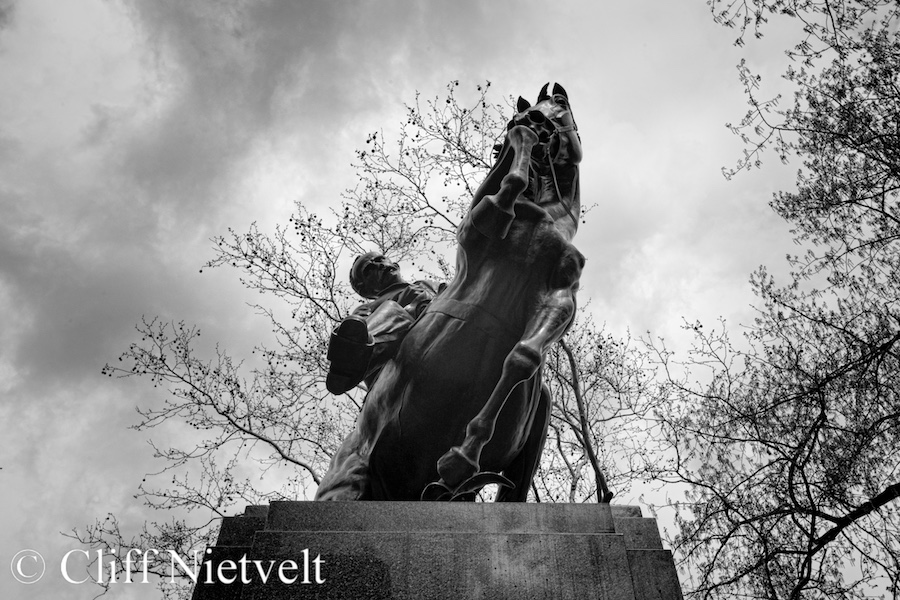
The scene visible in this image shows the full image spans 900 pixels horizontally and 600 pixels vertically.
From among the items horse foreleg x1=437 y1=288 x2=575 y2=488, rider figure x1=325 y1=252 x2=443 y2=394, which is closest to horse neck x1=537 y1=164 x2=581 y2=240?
horse foreleg x1=437 y1=288 x2=575 y2=488

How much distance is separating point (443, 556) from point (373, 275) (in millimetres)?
2650

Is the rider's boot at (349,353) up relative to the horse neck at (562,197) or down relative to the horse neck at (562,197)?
down

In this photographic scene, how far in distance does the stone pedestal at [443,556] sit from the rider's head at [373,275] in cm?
223

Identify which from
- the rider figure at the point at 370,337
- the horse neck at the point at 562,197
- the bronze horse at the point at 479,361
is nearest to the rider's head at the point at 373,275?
the rider figure at the point at 370,337

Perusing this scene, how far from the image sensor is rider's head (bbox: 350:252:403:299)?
5.18 meters

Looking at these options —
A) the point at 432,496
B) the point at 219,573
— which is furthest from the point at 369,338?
the point at 219,573

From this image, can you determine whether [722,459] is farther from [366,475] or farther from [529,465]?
[366,475]

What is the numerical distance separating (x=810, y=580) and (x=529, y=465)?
563 centimetres

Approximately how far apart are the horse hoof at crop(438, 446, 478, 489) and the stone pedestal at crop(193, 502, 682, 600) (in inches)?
6.5

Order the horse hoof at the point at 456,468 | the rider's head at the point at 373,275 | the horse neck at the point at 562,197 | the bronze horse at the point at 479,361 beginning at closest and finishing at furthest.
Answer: the horse hoof at the point at 456,468 < the bronze horse at the point at 479,361 < the horse neck at the point at 562,197 < the rider's head at the point at 373,275

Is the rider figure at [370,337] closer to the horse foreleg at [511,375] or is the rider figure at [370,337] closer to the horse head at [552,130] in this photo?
the horse foreleg at [511,375]

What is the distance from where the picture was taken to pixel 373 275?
5191 millimetres

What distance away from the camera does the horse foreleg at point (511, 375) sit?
10.9ft

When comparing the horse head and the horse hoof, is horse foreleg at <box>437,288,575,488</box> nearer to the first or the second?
the horse hoof
